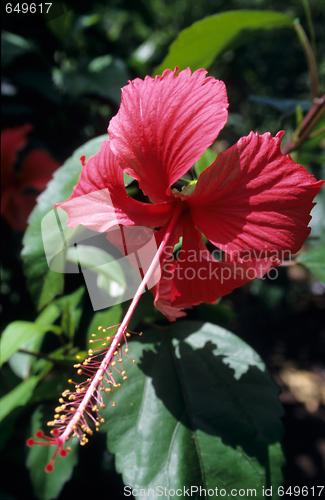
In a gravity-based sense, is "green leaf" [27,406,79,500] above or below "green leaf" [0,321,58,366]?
below

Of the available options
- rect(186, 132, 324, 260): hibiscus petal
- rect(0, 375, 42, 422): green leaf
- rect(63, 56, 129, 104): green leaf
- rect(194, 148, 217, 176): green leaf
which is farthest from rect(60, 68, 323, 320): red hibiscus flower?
rect(63, 56, 129, 104): green leaf

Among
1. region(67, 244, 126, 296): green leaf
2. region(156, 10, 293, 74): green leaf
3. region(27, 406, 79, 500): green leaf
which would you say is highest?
region(156, 10, 293, 74): green leaf

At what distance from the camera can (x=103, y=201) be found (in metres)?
0.61

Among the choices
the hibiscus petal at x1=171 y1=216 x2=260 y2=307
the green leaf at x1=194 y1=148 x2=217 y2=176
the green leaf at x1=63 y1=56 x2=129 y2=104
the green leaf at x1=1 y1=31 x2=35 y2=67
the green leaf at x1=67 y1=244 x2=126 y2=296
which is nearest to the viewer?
the hibiscus petal at x1=171 y1=216 x2=260 y2=307

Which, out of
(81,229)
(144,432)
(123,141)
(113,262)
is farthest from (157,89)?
(144,432)

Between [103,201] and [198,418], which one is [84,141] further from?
[198,418]

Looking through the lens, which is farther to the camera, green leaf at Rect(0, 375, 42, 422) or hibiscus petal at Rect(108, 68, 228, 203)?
green leaf at Rect(0, 375, 42, 422)

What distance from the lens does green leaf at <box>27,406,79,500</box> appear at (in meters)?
0.85

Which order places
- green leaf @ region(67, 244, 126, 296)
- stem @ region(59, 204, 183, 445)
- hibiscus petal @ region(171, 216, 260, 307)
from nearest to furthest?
stem @ region(59, 204, 183, 445) < hibiscus petal @ region(171, 216, 260, 307) < green leaf @ region(67, 244, 126, 296)

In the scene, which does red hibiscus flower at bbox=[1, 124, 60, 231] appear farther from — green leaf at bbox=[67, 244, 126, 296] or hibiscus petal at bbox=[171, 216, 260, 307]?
hibiscus petal at bbox=[171, 216, 260, 307]

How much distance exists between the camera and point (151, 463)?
26.4 inches

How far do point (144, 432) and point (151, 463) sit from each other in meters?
0.06

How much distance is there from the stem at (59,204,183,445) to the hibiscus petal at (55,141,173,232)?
0.04m

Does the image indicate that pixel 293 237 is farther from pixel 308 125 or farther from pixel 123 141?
pixel 308 125
